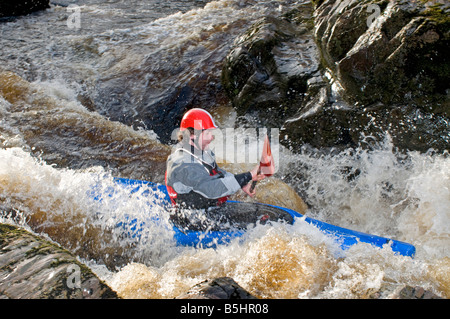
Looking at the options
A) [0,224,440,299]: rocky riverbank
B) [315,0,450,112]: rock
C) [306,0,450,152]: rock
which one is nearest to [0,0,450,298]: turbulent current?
[306,0,450,152]: rock

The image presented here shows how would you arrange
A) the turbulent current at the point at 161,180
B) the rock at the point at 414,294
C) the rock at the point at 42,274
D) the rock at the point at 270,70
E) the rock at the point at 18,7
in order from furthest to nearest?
the rock at the point at 18,7, the rock at the point at 270,70, the turbulent current at the point at 161,180, the rock at the point at 42,274, the rock at the point at 414,294

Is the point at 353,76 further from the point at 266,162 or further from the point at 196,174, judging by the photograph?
the point at 196,174

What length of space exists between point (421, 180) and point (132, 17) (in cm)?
833

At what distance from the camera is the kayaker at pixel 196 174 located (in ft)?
10.3

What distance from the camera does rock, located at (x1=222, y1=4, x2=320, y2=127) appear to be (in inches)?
200

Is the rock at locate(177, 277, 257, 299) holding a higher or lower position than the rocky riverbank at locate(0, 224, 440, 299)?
higher

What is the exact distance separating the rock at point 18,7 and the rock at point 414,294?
11.7 meters

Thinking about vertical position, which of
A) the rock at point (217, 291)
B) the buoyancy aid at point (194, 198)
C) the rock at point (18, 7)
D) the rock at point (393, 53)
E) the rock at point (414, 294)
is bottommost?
the rock at point (217, 291)

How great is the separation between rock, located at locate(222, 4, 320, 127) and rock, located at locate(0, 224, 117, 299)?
330 cm

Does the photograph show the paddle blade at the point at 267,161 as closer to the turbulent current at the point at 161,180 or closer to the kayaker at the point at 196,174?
the kayaker at the point at 196,174

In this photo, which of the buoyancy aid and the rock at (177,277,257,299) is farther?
the buoyancy aid

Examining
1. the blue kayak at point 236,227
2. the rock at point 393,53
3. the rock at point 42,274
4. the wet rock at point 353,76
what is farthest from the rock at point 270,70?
the rock at point 42,274

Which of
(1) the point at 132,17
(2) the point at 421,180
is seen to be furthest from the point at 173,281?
(1) the point at 132,17

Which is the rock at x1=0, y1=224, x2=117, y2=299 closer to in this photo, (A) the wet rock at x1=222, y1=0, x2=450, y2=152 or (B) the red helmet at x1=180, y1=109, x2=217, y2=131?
(B) the red helmet at x1=180, y1=109, x2=217, y2=131
